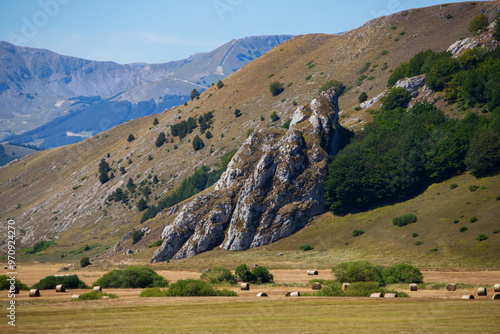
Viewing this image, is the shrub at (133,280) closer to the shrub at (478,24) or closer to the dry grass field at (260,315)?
the dry grass field at (260,315)

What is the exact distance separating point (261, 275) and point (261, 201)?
36.2m

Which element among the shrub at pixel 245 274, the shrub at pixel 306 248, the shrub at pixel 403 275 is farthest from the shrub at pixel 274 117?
the shrub at pixel 403 275

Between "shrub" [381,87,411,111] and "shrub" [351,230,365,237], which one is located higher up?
"shrub" [381,87,411,111]

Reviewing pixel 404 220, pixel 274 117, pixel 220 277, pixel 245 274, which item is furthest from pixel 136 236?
pixel 274 117

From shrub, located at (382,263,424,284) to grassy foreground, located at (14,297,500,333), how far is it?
51.3ft

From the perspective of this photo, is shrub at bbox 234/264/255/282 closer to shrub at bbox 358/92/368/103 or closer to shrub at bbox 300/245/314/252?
shrub at bbox 300/245/314/252

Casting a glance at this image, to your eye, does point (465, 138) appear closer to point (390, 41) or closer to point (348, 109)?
point (348, 109)

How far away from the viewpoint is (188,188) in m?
140

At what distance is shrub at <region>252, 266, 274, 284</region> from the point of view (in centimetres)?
5297

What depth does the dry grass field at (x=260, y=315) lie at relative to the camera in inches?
957

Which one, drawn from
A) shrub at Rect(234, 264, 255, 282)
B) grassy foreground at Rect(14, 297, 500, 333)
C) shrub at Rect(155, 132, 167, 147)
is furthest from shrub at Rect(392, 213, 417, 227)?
shrub at Rect(155, 132, 167, 147)

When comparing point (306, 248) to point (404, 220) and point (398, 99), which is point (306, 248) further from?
point (398, 99)

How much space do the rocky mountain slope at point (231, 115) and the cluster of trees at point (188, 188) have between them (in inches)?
239

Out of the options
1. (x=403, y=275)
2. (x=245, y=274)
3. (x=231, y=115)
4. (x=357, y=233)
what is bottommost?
(x=357, y=233)
